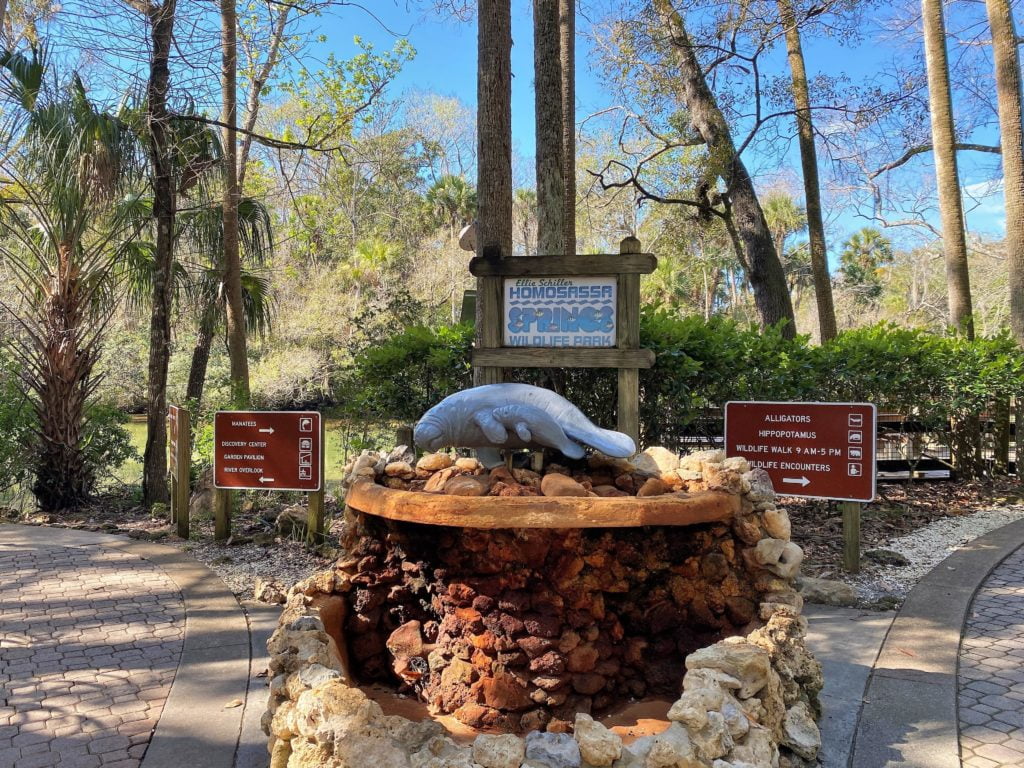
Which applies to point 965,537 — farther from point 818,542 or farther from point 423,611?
point 423,611

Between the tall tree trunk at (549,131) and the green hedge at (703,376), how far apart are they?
115 cm

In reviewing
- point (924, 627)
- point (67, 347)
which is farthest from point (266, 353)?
point (924, 627)

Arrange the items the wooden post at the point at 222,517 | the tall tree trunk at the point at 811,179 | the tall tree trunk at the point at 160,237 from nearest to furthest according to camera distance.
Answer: the wooden post at the point at 222,517, the tall tree trunk at the point at 160,237, the tall tree trunk at the point at 811,179

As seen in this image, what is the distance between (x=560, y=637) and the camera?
111 inches

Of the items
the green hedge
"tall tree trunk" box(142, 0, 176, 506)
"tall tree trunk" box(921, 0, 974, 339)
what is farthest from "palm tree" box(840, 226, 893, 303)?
"tall tree trunk" box(142, 0, 176, 506)

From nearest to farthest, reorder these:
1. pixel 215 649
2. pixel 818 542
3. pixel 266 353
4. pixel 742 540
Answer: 1. pixel 742 540
2. pixel 215 649
3. pixel 818 542
4. pixel 266 353

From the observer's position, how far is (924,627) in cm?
405

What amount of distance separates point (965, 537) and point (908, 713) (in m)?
3.87

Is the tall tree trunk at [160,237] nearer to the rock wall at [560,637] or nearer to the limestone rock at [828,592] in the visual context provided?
the rock wall at [560,637]

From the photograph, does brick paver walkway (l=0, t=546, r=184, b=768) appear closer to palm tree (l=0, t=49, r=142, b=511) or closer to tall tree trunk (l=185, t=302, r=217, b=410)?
palm tree (l=0, t=49, r=142, b=511)

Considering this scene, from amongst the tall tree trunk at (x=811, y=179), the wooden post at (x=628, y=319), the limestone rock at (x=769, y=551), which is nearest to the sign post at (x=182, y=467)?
the wooden post at (x=628, y=319)

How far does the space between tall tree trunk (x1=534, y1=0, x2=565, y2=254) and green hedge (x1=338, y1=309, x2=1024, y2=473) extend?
115cm

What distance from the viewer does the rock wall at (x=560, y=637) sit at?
88.1 inches

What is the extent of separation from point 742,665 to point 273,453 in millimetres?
4364
